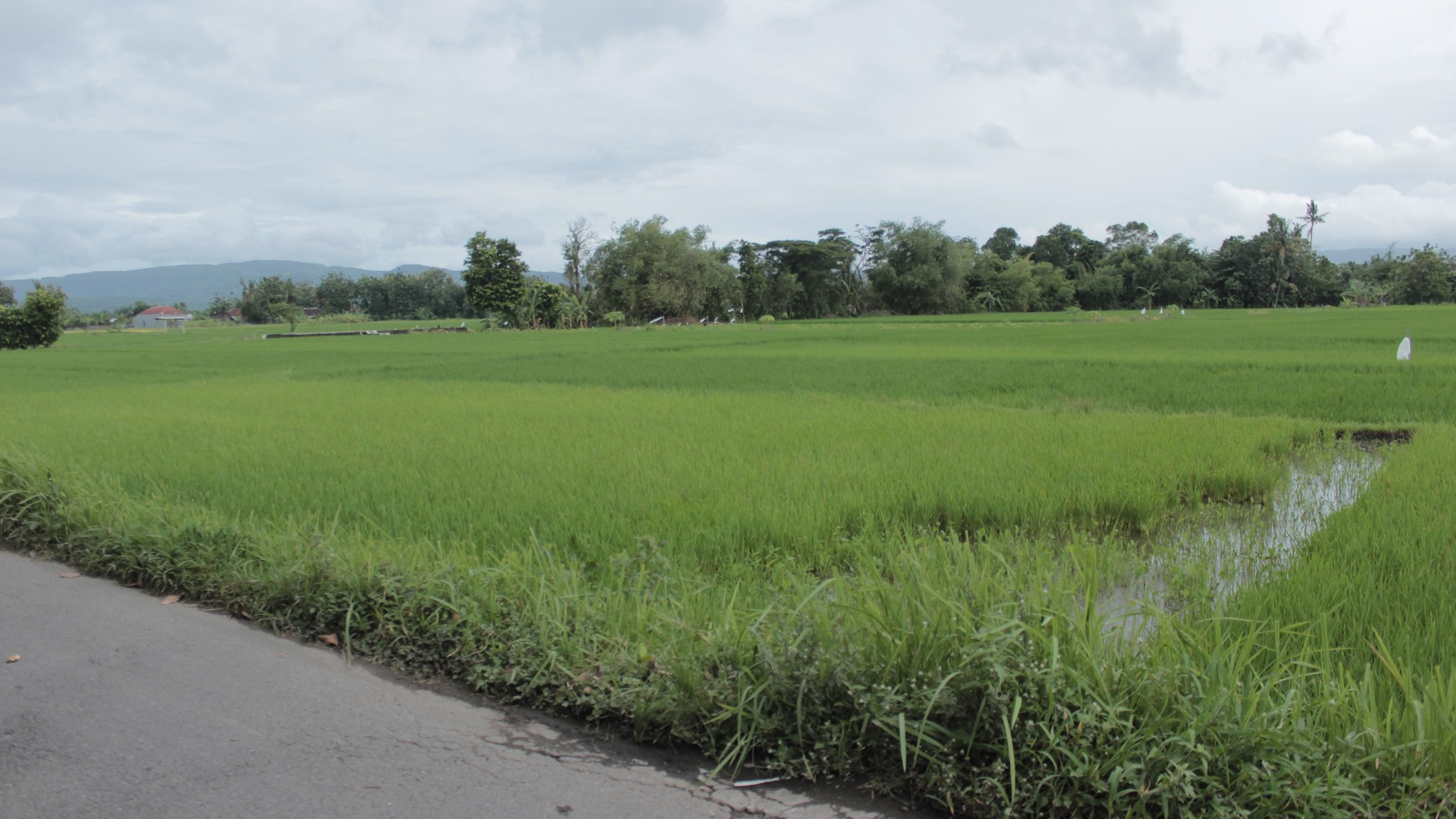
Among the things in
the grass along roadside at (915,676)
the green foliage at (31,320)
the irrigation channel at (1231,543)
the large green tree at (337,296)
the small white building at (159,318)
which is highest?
the large green tree at (337,296)

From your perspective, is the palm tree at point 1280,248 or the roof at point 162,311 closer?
the palm tree at point 1280,248

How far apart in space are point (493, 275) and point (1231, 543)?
40882mm

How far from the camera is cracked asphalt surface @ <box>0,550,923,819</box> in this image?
1863mm

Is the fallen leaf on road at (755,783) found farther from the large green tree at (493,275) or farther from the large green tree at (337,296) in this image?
the large green tree at (337,296)

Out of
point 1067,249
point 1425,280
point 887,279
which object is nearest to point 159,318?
point 887,279

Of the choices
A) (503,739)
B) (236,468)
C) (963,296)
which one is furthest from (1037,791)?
(963,296)

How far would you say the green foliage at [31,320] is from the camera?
27.7 metres

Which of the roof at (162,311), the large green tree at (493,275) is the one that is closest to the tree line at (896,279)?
the large green tree at (493,275)

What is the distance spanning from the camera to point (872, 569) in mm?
2689

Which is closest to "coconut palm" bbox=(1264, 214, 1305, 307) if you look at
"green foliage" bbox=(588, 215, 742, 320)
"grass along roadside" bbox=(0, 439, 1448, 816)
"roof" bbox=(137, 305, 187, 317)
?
"green foliage" bbox=(588, 215, 742, 320)

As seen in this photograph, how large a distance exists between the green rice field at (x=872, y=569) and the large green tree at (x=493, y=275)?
33490 mm

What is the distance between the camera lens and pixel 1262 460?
5.38 m

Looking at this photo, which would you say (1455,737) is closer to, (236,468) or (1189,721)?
(1189,721)

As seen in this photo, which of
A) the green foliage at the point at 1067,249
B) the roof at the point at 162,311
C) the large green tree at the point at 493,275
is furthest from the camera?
the roof at the point at 162,311
